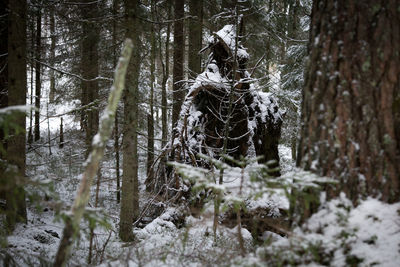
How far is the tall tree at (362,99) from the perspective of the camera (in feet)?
6.52

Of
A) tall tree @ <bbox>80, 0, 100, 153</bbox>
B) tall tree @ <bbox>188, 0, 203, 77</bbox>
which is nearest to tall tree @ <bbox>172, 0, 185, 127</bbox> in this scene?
tall tree @ <bbox>188, 0, 203, 77</bbox>

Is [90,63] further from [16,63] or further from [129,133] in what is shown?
[129,133]

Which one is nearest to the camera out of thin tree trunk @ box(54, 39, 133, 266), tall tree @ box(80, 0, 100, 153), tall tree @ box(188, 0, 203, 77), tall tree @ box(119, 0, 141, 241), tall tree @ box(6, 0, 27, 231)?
thin tree trunk @ box(54, 39, 133, 266)

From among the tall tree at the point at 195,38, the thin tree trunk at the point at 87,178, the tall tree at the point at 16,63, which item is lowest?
the thin tree trunk at the point at 87,178

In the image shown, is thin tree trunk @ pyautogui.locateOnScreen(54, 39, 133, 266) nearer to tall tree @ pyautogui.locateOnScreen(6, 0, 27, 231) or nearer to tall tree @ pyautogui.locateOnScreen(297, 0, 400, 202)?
tall tree @ pyautogui.locateOnScreen(297, 0, 400, 202)

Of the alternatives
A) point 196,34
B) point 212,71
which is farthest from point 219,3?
point 212,71

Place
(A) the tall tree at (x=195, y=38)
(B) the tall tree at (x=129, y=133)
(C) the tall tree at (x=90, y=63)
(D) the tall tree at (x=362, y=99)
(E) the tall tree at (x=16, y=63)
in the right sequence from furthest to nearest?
1. (A) the tall tree at (x=195, y=38)
2. (C) the tall tree at (x=90, y=63)
3. (E) the tall tree at (x=16, y=63)
4. (B) the tall tree at (x=129, y=133)
5. (D) the tall tree at (x=362, y=99)

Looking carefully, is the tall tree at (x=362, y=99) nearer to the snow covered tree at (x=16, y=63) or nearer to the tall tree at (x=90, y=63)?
the snow covered tree at (x=16, y=63)

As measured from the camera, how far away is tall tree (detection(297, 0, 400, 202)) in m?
1.99

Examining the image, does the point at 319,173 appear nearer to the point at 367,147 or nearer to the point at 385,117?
the point at 367,147

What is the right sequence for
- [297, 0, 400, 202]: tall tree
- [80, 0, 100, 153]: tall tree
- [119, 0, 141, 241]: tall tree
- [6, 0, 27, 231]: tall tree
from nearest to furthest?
[297, 0, 400, 202]: tall tree
[119, 0, 141, 241]: tall tree
[6, 0, 27, 231]: tall tree
[80, 0, 100, 153]: tall tree

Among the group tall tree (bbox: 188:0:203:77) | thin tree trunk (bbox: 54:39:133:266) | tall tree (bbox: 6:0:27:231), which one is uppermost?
tall tree (bbox: 188:0:203:77)

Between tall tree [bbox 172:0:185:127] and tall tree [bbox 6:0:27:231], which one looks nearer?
tall tree [bbox 6:0:27:231]

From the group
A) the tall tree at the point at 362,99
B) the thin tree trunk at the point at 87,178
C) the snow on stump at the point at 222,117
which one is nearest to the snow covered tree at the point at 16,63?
the snow on stump at the point at 222,117
